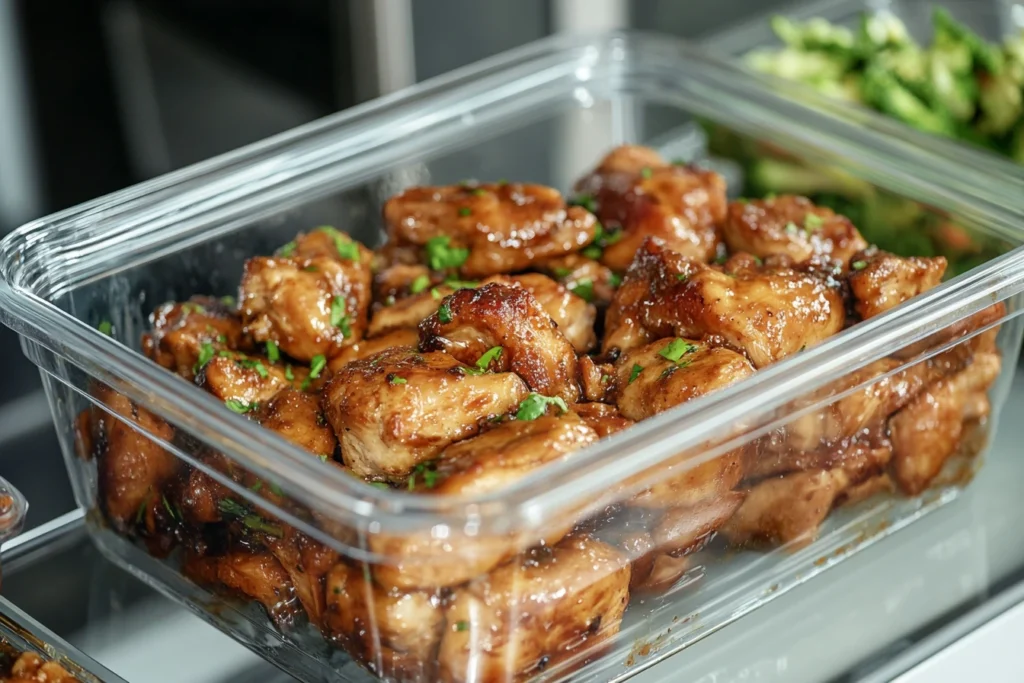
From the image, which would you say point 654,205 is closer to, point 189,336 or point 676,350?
point 676,350

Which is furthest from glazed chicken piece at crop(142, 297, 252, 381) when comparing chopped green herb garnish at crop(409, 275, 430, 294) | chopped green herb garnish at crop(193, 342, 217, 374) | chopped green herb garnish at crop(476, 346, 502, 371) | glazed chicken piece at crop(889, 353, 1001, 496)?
glazed chicken piece at crop(889, 353, 1001, 496)

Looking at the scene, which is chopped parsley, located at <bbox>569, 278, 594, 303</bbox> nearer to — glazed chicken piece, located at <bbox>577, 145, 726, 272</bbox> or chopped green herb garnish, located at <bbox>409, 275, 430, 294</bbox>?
glazed chicken piece, located at <bbox>577, 145, 726, 272</bbox>

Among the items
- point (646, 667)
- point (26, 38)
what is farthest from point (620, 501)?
point (26, 38)

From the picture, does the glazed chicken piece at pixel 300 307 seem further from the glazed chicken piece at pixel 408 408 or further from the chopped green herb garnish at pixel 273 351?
the glazed chicken piece at pixel 408 408

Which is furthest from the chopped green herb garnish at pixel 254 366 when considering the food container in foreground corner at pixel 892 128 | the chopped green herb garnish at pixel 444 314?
the food container in foreground corner at pixel 892 128

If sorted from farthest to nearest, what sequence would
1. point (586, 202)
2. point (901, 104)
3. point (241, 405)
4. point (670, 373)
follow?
point (901, 104) → point (586, 202) → point (241, 405) → point (670, 373)

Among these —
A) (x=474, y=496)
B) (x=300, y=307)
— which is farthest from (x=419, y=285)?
(x=474, y=496)
